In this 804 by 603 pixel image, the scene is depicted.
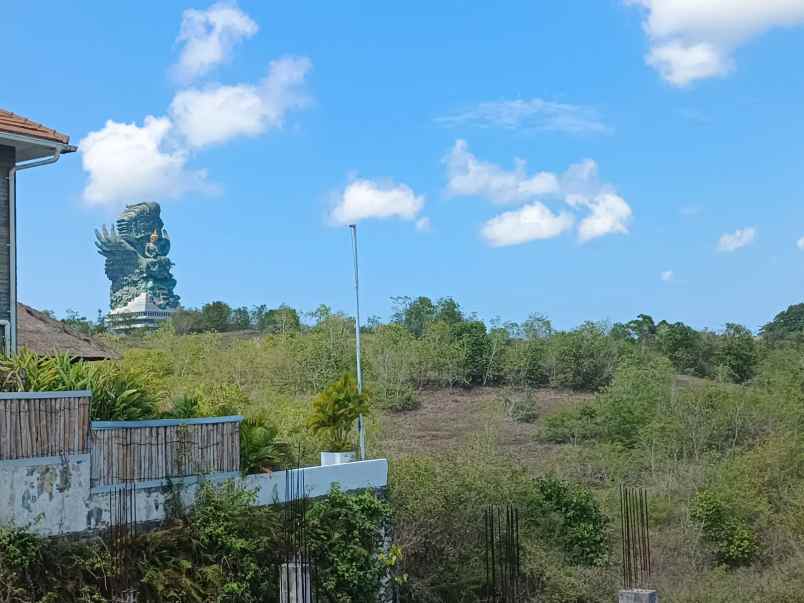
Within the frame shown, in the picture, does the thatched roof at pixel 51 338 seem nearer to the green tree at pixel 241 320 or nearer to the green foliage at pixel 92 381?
the green foliage at pixel 92 381

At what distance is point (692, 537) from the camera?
20984 mm

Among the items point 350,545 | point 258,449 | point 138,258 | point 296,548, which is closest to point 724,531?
point 350,545

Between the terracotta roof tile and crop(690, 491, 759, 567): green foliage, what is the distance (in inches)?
605

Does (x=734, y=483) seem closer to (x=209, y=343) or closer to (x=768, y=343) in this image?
(x=209, y=343)

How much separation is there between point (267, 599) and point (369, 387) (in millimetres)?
25317

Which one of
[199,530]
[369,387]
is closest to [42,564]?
[199,530]

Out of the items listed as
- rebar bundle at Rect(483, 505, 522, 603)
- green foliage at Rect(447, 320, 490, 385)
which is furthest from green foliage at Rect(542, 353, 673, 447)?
rebar bundle at Rect(483, 505, 522, 603)

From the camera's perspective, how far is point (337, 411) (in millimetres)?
14883

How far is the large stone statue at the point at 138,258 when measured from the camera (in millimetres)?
76188

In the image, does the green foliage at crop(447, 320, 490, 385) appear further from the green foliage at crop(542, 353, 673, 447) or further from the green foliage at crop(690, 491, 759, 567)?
the green foliage at crop(690, 491, 759, 567)

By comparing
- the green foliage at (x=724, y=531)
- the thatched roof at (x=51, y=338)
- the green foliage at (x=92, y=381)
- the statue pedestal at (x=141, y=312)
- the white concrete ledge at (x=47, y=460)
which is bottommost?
the green foliage at (x=724, y=531)

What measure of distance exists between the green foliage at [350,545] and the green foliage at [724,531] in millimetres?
10075

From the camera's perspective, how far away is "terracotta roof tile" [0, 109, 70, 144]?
42.8 ft

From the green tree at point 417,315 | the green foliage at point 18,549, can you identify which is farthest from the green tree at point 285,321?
the green foliage at point 18,549
